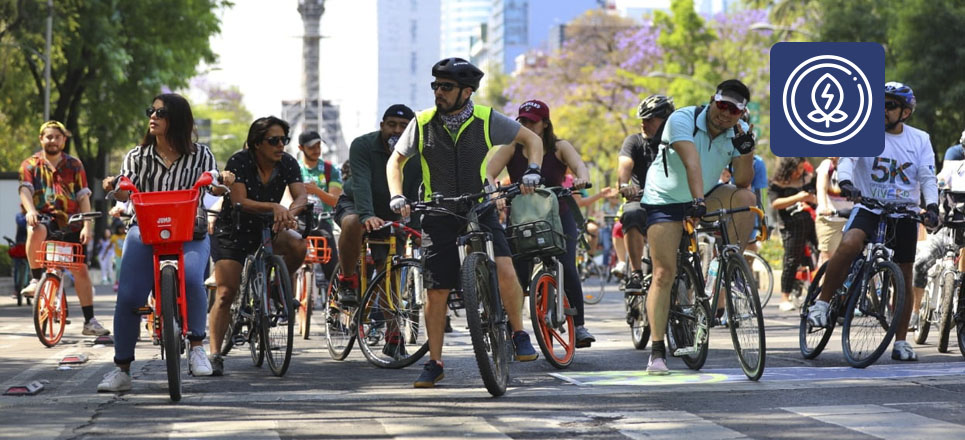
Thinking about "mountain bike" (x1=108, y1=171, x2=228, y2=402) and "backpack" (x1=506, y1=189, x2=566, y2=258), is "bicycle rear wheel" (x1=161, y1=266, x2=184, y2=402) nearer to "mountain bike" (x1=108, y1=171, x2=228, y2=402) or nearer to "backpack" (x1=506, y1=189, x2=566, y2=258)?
"mountain bike" (x1=108, y1=171, x2=228, y2=402)

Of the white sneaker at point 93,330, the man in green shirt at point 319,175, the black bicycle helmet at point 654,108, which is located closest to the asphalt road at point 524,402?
the black bicycle helmet at point 654,108

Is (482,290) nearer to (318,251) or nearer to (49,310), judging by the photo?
(318,251)

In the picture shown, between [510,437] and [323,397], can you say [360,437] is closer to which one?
[510,437]

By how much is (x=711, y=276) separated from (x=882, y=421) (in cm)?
237

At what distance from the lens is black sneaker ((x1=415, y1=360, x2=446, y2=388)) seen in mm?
8234

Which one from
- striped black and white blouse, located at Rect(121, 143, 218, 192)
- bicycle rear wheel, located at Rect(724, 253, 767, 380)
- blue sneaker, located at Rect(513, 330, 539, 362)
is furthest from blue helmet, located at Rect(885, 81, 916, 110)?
striped black and white blouse, located at Rect(121, 143, 218, 192)

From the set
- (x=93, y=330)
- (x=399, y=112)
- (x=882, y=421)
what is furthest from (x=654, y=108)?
(x=93, y=330)

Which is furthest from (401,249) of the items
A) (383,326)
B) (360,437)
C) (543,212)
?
(360,437)

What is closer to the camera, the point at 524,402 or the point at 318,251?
the point at 524,402

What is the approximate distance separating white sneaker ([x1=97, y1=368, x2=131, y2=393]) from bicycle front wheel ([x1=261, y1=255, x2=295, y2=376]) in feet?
3.41

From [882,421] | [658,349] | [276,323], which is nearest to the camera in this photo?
[882,421]

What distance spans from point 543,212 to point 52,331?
5.17 m

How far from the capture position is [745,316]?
330 inches

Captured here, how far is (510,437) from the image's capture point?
6.30 meters
